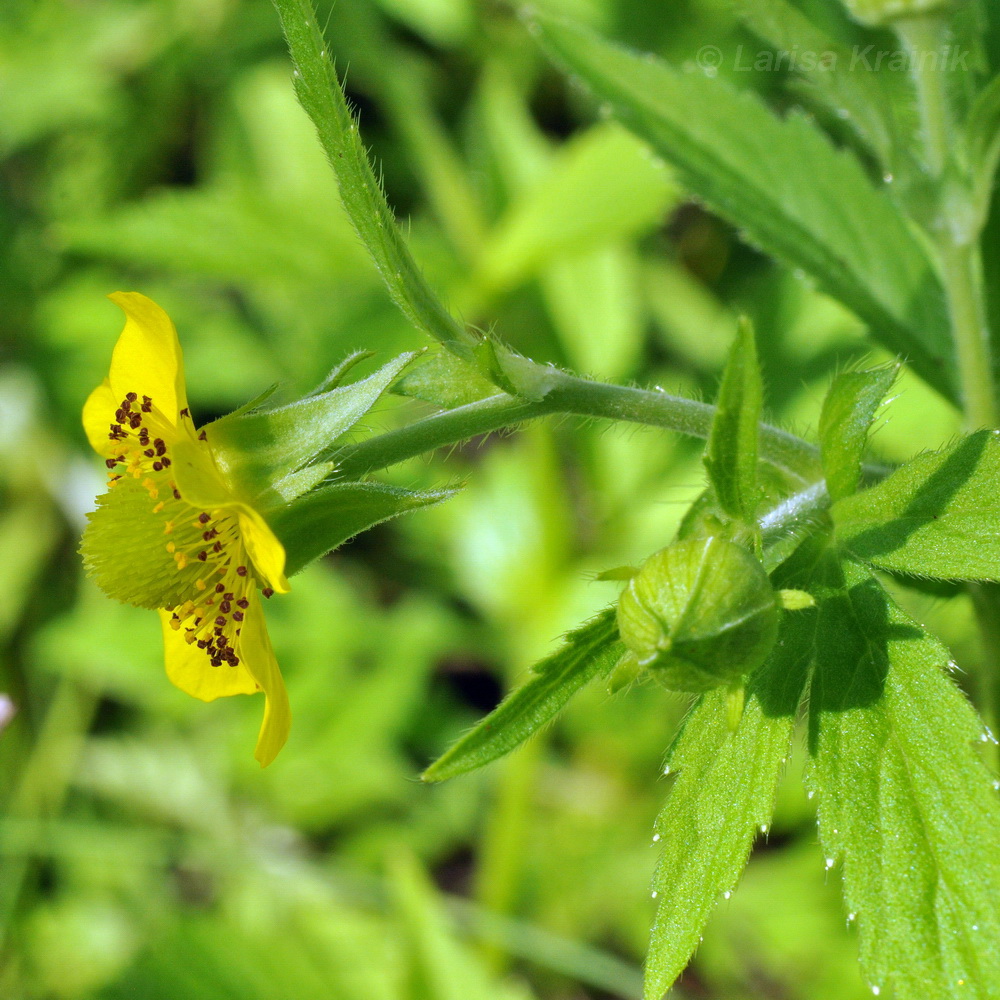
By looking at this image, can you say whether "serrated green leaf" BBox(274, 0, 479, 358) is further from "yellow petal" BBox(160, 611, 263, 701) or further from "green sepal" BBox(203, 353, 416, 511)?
"yellow petal" BBox(160, 611, 263, 701)

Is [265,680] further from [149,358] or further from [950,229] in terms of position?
[950,229]

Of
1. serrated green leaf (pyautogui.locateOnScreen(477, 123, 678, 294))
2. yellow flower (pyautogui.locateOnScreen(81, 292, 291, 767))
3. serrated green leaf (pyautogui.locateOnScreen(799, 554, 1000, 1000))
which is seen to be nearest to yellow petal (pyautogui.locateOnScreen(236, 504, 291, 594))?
yellow flower (pyautogui.locateOnScreen(81, 292, 291, 767))

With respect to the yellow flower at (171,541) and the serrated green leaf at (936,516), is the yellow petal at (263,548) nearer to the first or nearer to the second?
the yellow flower at (171,541)

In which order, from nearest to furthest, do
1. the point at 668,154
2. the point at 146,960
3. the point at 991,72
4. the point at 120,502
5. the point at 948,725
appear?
the point at 948,725 → the point at 120,502 → the point at 991,72 → the point at 668,154 → the point at 146,960

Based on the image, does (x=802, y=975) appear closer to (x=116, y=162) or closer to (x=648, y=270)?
(x=648, y=270)

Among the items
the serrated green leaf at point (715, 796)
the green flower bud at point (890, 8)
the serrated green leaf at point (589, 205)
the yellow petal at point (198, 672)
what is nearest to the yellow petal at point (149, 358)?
the yellow petal at point (198, 672)

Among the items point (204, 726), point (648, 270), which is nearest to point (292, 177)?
point (648, 270)

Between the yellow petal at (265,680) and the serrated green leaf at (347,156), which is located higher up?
the serrated green leaf at (347,156)
